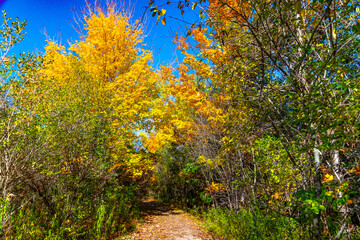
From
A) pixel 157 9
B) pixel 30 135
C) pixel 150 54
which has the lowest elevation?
pixel 30 135

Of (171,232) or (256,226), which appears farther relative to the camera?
(171,232)

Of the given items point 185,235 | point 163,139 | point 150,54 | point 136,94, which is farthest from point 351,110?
point 150,54

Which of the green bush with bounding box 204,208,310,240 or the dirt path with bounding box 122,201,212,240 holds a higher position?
the green bush with bounding box 204,208,310,240

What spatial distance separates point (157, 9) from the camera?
182 centimetres

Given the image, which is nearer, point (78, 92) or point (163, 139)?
point (78, 92)

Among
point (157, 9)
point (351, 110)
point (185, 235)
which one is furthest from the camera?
point (185, 235)

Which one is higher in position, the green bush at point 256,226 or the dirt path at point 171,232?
the green bush at point 256,226

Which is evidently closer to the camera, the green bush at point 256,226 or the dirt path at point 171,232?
the green bush at point 256,226

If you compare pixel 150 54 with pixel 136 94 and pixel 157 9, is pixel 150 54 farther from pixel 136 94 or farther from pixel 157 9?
pixel 157 9

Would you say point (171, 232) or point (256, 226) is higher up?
point (256, 226)

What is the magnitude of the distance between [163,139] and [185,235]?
3.98 m

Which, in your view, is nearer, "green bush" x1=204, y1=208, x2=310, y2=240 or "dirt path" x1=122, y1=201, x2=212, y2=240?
"green bush" x1=204, y1=208, x2=310, y2=240

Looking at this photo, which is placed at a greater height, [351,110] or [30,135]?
[30,135]

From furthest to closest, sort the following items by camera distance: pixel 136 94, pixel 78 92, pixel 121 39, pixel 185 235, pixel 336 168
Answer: pixel 121 39 < pixel 136 94 < pixel 185 235 < pixel 78 92 < pixel 336 168
